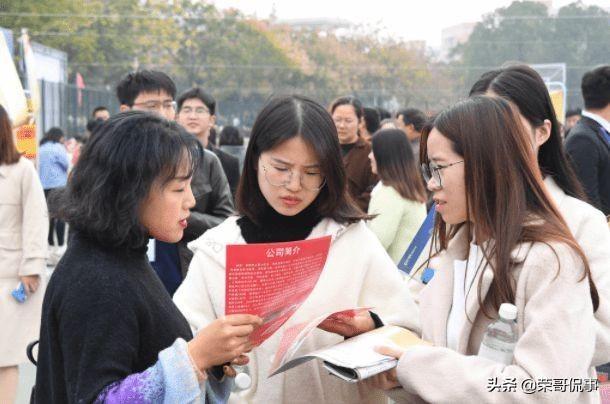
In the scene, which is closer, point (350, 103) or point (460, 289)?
point (460, 289)

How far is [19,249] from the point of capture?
12.9ft

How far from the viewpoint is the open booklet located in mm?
1611

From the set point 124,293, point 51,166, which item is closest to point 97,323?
point 124,293

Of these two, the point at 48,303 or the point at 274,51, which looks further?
the point at 274,51

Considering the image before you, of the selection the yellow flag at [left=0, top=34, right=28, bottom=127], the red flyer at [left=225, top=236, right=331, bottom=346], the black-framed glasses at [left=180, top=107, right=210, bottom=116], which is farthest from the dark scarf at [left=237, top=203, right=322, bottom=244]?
the yellow flag at [left=0, top=34, right=28, bottom=127]

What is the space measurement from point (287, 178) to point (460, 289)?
22.6 inches

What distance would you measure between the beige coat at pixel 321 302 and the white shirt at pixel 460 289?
27 centimetres

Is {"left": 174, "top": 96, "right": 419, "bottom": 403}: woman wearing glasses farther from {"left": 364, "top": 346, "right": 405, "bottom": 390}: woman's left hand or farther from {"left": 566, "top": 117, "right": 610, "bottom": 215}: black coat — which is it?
{"left": 566, "top": 117, "right": 610, "bottom": 215}: black coat

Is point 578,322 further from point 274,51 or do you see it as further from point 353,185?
point 274,51

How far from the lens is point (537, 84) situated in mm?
2436

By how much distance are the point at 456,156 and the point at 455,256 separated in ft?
0.95

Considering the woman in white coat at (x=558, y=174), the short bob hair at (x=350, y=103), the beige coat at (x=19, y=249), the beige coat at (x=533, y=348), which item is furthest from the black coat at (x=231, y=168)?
the beige coat at (x=533, y=348)

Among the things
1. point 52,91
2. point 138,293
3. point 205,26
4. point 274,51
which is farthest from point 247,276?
point 274,51

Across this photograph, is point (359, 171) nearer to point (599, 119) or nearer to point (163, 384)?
point (599, 119)
